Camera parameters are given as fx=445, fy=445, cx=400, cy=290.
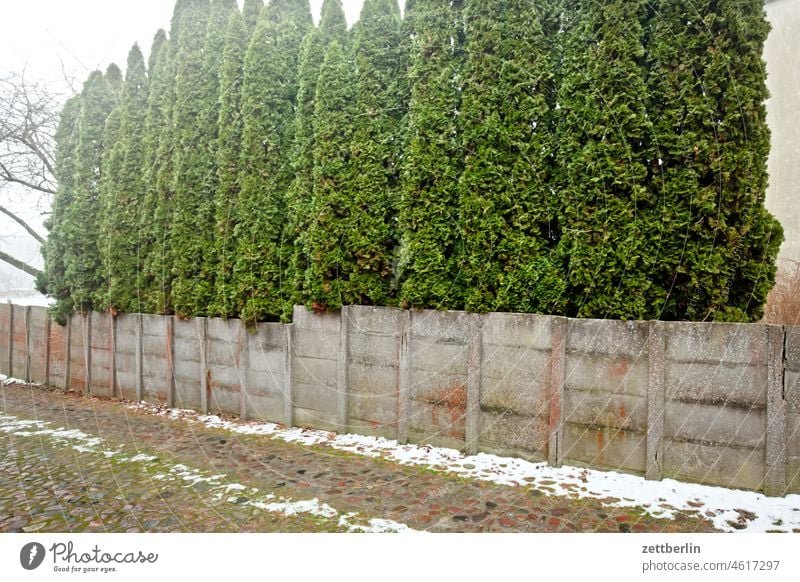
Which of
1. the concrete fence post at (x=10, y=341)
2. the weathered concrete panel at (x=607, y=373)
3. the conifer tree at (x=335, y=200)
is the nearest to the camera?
the weathered concrete panel at (x=607, y=373)

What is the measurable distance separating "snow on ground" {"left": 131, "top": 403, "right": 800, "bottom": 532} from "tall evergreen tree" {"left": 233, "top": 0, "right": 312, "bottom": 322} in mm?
2351

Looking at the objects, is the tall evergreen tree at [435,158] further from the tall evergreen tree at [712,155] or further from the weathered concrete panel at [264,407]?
the weathered concrete panel at [264,407]

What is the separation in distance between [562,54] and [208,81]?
563 centimetres

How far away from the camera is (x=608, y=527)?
335cm

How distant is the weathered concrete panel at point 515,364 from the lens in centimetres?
456

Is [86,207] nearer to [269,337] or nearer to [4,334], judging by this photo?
[4,334]

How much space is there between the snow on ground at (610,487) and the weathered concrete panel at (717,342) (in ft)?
3.73

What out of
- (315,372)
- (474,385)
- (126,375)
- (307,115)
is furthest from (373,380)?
(126,375)

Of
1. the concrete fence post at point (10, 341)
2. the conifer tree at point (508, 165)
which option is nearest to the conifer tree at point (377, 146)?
the conifer tree at point (508, 165)

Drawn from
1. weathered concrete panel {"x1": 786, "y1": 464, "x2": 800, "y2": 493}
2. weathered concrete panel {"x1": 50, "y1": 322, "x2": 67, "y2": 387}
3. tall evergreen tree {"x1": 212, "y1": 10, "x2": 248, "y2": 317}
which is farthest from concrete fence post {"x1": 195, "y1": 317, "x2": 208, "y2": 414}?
weathered concrete panel {"x1": 786, "y1": 464, "x2": 800, "y2": 493}

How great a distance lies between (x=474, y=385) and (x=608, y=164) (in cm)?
264

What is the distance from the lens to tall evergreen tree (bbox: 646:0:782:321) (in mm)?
3895

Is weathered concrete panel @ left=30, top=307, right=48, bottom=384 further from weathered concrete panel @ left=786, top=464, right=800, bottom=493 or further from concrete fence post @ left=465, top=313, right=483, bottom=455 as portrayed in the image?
weathered concrete panel @ left=786, top=464, right=800, bottom=493
